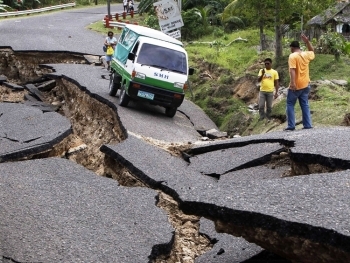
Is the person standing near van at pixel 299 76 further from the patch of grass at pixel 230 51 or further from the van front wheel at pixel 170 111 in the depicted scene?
the patch of grass at pixel 230 51

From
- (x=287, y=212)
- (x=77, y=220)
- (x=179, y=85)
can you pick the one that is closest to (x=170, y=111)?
(x=179, y=85)

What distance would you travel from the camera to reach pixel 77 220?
7.46 m

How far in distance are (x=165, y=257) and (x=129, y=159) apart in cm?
375

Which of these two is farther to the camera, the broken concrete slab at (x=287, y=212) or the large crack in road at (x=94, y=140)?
the large crack in road at (x=94, y=140)

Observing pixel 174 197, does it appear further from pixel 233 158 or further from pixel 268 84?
pixel 268 84

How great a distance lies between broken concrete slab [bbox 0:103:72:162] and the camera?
36.9 feet

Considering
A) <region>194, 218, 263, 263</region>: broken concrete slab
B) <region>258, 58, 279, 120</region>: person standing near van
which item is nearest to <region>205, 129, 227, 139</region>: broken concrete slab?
<region>258, 58, 279, 120</region>: person standing near van

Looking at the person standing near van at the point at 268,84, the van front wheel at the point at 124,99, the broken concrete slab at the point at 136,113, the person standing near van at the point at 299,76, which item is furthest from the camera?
the van front wheel at the point at 124,99

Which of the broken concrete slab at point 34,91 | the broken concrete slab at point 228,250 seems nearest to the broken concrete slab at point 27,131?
the broken concrete slab at point 34,91

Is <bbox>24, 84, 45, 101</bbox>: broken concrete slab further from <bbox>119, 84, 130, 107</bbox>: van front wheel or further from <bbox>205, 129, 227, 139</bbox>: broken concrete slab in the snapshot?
<bbox>205, 129, 227, 139</bbox>: broken concrete slab

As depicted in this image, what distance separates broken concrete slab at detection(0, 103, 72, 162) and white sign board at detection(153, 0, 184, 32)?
227 inches

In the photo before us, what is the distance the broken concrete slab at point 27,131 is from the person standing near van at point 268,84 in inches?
199

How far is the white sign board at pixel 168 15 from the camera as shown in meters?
18.6

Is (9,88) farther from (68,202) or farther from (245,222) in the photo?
(245,222)
